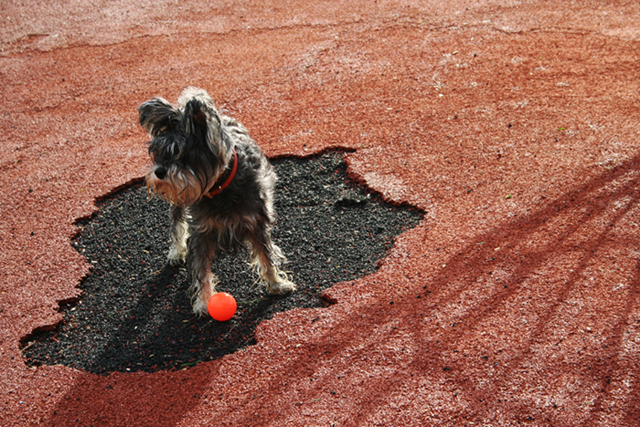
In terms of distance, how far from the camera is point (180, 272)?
5957 mm

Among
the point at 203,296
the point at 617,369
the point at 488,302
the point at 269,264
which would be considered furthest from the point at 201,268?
the point at 617,369

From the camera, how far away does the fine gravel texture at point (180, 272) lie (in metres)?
4.98

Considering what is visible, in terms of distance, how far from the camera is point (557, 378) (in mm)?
4191

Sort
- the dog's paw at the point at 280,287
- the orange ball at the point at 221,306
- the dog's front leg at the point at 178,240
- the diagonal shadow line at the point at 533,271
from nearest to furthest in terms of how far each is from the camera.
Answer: the diagonal shadow line at the point at 533,271, the orange ball at the point at 221,306, the dog's paw at the point at 280,287, the dog's front leg at the point at 178,240

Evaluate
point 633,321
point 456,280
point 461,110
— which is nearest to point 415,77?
point 461,110

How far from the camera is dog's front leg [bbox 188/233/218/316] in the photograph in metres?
5.01

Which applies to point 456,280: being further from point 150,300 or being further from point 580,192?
point 150,300

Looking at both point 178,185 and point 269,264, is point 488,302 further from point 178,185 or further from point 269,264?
point 178,185

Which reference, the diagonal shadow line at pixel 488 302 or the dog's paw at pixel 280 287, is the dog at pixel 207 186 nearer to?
the dog's paw at pixel 280 287

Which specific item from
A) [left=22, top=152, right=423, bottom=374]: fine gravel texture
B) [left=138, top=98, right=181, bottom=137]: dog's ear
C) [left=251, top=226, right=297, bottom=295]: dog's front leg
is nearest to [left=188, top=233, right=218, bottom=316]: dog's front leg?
[left=22, top=152, right=423, bottom=374]: fine gravel texture

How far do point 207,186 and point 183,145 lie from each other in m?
0.41

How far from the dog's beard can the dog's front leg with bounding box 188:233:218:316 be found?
65 cm

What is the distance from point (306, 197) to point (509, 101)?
3700 millimetres

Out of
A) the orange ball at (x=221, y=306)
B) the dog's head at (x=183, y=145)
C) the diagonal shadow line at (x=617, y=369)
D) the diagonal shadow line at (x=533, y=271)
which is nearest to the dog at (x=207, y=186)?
the dog's head at (x=183, y=145)
